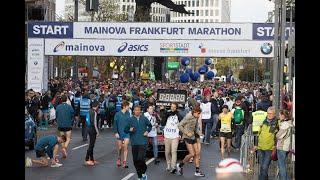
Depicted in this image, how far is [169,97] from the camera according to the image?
2278 centimetres


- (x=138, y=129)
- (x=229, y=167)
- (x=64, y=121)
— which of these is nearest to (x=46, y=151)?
(x=64, y=121)

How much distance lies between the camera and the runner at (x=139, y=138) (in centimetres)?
1464

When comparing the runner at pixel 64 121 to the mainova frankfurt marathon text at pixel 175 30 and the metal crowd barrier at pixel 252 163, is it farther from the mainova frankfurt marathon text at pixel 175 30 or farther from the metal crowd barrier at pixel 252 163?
the mainova frankfurt marathon text at pixel 175 30

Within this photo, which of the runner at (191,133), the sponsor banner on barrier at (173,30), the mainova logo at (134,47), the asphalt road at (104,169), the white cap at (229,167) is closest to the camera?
the white cap at (229,167)

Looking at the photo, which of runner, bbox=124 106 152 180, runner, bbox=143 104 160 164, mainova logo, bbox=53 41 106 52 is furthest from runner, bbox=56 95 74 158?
mainova logo, bbox=53 41 106 52

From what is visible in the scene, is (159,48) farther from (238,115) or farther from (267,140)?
(267,140)

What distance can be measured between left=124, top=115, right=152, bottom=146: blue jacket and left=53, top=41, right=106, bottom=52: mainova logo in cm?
1716

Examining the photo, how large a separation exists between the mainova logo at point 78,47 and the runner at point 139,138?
56.0ft

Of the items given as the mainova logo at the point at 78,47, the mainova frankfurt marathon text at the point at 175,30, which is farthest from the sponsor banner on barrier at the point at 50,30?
the mainova frankfurt marathon text at the point at 175,30

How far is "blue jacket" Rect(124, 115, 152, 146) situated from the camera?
1510cm

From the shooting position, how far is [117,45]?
32094mm

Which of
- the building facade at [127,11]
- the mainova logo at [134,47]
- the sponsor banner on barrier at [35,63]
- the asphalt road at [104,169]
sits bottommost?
the asphalt road at [104,169]

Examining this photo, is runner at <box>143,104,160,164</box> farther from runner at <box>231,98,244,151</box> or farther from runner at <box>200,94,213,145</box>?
runner at <box>200,94,213,145</box>

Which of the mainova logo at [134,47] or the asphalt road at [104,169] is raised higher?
the mainova logo at [134,47]
